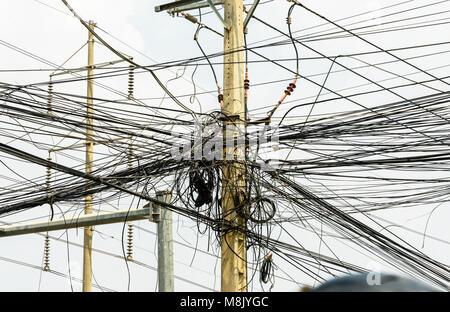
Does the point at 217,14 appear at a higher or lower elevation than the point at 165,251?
higher

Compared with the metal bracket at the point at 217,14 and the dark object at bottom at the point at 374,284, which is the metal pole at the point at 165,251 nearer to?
the metal bracket at the point at 217,14

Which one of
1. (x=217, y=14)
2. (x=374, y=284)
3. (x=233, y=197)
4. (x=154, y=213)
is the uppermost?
(x=217, y=14)

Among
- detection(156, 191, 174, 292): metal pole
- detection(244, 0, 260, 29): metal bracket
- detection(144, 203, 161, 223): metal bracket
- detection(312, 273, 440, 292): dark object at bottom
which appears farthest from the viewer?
detection(244, 0, 260, 29): metal bracket

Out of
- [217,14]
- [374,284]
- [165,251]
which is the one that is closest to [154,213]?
[165,251]

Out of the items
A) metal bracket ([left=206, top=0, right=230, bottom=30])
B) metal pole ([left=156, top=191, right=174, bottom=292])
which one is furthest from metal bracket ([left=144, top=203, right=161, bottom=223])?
metal bracket ([left=206, top=0, right=230, bottom=30])

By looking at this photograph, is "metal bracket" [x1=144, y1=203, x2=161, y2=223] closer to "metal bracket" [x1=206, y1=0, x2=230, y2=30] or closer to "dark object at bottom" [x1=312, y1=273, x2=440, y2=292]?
"metal bracket" [x1=206, y1=0, x2=230, y2=30]

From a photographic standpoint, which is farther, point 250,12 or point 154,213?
point 250,12

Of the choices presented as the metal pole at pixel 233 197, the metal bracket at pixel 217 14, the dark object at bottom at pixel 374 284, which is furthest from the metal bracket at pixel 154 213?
the dark object at bottom at pixel 374 284

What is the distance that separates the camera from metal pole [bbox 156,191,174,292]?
7827 millimetres

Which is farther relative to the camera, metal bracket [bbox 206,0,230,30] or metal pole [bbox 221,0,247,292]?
metal bracket [bbox 206,0,230,30]

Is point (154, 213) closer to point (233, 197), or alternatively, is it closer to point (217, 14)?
point (233, 197)

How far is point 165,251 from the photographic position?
26.0ft
